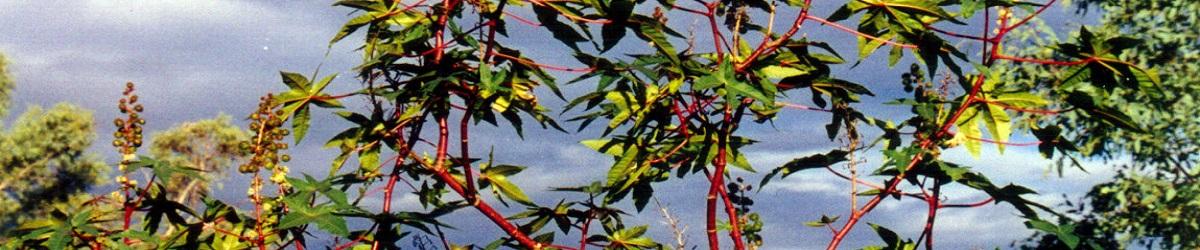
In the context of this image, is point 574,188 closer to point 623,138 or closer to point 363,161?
point 623,138

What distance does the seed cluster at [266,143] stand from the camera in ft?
8.08

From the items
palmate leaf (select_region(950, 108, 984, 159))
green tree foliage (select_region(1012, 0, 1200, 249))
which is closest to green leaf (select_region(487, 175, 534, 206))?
palmate leaf (select_region(950, 108, 984, 159))

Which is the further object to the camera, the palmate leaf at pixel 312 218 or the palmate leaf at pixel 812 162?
the palmate leaf at pixel 812 162

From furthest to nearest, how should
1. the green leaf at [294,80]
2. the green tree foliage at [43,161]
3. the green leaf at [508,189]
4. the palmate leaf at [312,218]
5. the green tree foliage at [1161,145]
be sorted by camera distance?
the green tree foliage at [43,161], the green tree foliage at [1161,145], the green leaf at [508,189], the green leaf at [294,80], the palmate leaf at [312,218]

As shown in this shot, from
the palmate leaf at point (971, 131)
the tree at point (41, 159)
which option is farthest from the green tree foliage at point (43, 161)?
the palmate leaf at point (971, 131)

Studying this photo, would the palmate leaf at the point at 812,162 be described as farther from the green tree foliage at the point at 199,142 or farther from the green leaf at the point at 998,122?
the green tree foliage at the point at 199,142

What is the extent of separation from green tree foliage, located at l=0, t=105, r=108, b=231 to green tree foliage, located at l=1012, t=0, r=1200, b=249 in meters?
16.4

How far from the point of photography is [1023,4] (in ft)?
7.68

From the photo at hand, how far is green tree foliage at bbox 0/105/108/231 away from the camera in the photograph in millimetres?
19312

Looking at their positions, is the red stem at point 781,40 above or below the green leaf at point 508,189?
above

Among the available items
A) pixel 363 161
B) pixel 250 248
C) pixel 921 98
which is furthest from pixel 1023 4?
pixel 250 248

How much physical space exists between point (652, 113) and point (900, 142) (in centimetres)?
68

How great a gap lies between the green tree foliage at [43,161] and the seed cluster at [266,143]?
18.2m

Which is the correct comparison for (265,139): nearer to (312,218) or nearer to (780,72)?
(312,218)
